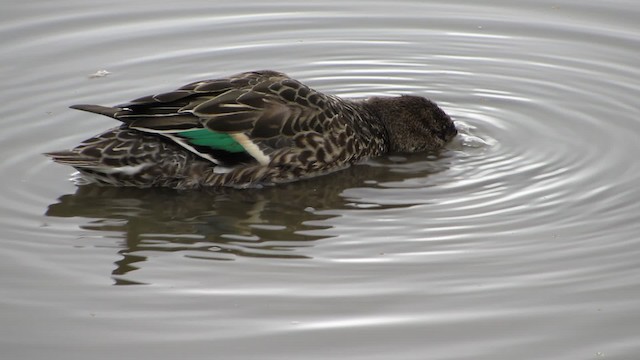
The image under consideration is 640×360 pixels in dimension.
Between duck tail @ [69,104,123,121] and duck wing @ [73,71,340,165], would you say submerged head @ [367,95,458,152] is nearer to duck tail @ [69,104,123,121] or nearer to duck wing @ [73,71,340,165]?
duck wing @ [73,71,340,165]

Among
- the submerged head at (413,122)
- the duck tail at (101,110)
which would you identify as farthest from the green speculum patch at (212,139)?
the submerged head at (413,122)

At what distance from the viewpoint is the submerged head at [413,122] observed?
1047cm

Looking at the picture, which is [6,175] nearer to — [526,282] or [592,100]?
[526,282]

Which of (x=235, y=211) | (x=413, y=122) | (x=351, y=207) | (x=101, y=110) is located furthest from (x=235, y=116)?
(x=413, y=122)

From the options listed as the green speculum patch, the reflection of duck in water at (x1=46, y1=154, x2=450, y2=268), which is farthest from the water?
the green speculum patch

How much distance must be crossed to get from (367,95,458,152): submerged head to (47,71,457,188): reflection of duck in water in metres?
0.52

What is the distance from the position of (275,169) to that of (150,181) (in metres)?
0.99

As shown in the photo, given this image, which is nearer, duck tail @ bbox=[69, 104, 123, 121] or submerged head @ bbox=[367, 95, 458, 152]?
duck tail @ bbox=[69, 104, 123, 121]

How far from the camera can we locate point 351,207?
9117 millimetres

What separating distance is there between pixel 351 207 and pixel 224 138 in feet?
3.87

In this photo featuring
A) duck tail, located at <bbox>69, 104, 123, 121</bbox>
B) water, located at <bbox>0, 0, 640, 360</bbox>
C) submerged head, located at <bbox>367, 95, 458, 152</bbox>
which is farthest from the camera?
submerged head, located at <bbox>367, 95, 458, 152</bbox>

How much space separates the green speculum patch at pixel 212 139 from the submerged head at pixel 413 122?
5.37 ft

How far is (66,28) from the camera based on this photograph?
1275 cm

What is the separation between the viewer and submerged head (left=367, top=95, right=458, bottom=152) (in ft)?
34.3
